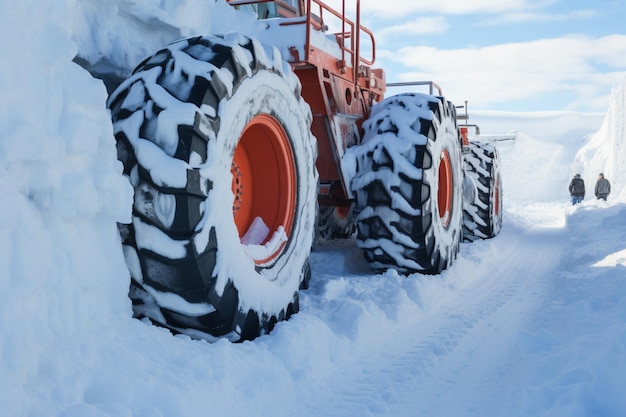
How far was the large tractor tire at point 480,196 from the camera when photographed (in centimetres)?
801

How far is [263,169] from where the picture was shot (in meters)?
3.36

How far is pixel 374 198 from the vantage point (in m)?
4.37

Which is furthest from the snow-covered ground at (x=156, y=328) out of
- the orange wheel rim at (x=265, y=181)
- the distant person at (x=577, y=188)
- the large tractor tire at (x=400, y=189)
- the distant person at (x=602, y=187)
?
the distant person at (x=577, y=188)

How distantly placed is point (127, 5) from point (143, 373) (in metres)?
1.62

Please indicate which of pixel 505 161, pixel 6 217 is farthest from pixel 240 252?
pixel 505 161

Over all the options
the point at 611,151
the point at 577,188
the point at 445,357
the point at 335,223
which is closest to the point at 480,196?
the point at 335,223

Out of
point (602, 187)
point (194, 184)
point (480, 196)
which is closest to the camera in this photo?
point (194, 184)

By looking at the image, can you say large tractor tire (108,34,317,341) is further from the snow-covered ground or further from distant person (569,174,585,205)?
distant person (569,174,585,205)

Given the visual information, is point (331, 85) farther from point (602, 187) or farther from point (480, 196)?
point (602, 187)

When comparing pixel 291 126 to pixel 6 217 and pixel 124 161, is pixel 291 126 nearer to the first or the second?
pixel 124 161

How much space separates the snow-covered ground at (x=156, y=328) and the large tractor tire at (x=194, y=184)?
0.11 metres

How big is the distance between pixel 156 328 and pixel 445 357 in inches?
60.0

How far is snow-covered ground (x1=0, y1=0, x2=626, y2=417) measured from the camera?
182 cm

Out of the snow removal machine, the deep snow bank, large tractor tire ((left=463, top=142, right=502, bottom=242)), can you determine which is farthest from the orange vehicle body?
the deep snow bank
